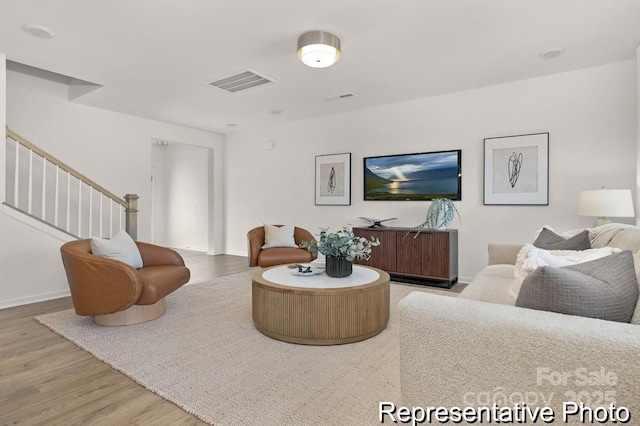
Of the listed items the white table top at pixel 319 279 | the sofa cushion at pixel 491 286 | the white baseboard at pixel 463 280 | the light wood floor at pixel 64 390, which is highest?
the sofa cushion at pixel 491 286

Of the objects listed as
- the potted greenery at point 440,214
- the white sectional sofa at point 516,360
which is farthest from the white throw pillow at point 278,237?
the white sectional sofa at point 516,360

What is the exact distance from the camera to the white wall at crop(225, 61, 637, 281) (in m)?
3.72

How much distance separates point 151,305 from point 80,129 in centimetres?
359

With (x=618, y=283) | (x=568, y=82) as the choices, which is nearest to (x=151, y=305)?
(x=618, y=283)

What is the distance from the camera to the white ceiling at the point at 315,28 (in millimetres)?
2648

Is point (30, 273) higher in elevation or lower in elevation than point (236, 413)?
higher

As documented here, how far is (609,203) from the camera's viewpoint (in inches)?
122

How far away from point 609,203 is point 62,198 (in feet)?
21.3

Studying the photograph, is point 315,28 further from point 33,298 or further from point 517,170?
point 33,298

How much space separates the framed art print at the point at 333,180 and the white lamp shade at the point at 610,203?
10.3 feet

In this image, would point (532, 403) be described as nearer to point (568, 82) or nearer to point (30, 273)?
point (568, 82)

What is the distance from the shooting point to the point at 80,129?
5.12 meters

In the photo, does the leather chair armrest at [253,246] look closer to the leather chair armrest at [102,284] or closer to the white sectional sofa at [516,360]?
the leather chair armrest at [102,284]

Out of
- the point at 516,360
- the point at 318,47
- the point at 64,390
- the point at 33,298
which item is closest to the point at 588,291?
the point at 516,360
